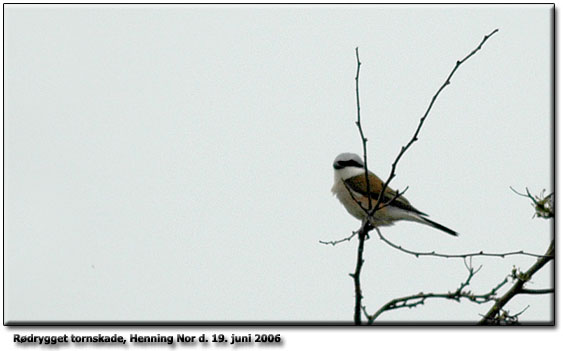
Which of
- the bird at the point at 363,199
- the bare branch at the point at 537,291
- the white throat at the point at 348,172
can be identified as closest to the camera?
the bare branch at the point at 537,291

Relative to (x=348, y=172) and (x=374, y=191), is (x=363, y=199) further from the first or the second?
(x=348, y=172)

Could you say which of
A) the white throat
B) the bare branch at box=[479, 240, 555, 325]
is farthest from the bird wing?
the bare branch at box=[479, 240, 555, 325]

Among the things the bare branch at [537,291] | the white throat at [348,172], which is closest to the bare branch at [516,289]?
the bare branch at [537,291]

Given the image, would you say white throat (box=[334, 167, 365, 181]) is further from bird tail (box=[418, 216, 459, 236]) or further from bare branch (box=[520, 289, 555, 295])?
bare branch (box=[520, 289, 555, 295])

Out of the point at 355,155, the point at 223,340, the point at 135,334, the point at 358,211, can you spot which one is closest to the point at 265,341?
the point at 223,340

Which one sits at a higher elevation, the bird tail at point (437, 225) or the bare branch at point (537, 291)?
the bird tail at point (437, 225)

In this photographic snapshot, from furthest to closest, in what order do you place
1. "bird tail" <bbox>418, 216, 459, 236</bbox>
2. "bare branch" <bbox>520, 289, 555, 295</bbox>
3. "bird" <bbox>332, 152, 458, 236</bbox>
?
1. "bird" <bbox>332, 152, 458, 236</bbox>
2. "bird tail" <bbox>418, 216, 459, 236</bbox>
3. "bare branch" <bbox>520, 289, 555, 295</bbox>

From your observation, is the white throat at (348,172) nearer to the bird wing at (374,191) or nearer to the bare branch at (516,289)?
the bird wing at (374,191)

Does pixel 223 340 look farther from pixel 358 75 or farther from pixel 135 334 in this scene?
pixel 358 75

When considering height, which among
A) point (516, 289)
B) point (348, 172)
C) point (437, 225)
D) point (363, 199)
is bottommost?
point (516, 289)

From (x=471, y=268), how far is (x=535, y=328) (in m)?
0.70

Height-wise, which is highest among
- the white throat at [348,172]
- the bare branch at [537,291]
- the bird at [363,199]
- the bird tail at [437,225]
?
the white throat at [348,172]

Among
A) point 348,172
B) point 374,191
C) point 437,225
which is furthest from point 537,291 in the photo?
point 348,172

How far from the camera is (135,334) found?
356 cm
